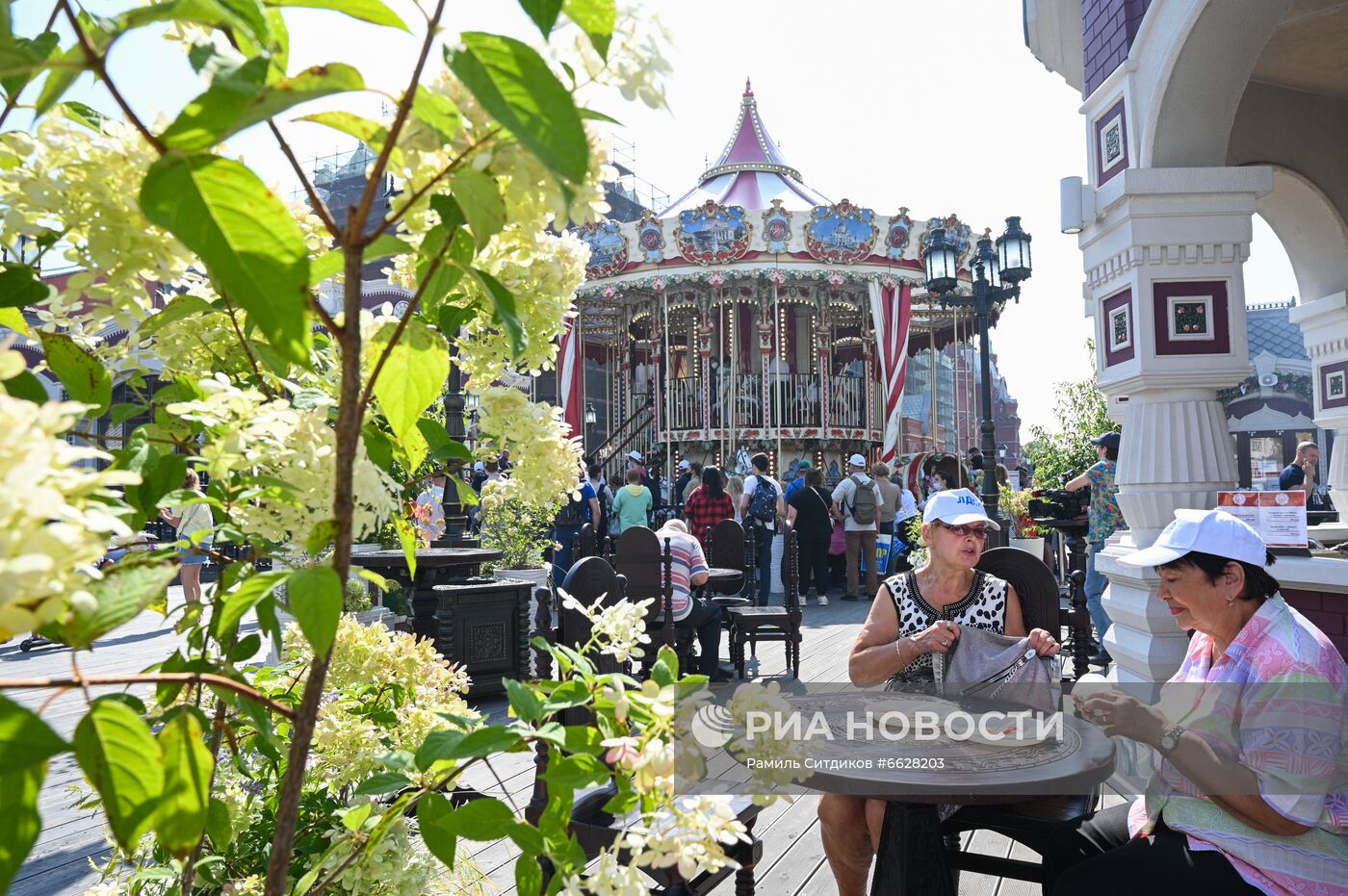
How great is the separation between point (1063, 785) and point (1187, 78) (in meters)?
3.36

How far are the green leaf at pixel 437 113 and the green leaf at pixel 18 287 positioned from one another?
0.44 meters

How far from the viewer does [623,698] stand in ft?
2.80

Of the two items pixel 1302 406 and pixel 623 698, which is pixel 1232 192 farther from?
pixel 1302 406

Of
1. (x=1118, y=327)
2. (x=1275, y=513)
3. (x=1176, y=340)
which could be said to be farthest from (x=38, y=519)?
(x=1118, y=327)

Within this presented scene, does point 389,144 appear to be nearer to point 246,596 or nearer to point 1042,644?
point 246,596

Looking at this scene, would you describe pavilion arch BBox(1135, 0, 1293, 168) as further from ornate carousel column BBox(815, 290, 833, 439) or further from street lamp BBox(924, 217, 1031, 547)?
ornate carousel column BBox(815, 290, 833, 439)

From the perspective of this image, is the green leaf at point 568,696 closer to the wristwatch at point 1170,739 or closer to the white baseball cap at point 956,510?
the wristwatch at point 1170,739

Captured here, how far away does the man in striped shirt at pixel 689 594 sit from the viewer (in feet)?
18.6

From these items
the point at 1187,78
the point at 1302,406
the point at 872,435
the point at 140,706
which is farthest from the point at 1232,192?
the point at 1302,406

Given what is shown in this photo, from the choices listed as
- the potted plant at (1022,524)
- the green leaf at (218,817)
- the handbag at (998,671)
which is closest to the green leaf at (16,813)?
the green leaf at (218,817)

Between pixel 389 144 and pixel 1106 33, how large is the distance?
16.0 feet

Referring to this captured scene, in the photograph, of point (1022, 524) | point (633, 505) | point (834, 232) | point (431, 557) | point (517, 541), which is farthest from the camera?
point (834, 232)

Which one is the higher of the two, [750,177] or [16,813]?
[750,177]

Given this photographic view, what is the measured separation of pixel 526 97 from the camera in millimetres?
624
